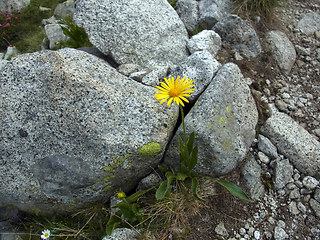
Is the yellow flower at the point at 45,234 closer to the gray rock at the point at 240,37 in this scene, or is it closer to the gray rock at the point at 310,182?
the gray rock at the point at 310,182

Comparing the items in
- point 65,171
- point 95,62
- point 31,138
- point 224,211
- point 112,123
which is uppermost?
point 95,62

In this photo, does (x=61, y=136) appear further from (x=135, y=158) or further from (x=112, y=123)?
(x=135, y=158)

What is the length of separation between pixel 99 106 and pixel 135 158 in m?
0.66

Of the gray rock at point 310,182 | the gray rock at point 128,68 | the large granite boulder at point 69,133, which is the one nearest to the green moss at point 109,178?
the large granite boulder at point 69,133

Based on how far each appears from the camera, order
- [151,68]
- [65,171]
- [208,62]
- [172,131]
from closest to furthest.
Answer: [65,171] → [172,131] → [208,62] → [151,68]

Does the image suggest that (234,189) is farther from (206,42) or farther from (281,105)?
(206,42)

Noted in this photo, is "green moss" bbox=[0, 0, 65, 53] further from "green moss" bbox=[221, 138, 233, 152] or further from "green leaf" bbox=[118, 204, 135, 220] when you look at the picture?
"green moss" bbox=[221, 138, 233, 152]

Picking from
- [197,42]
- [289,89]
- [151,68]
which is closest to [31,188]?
[151,68]

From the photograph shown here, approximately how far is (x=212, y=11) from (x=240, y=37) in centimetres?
69

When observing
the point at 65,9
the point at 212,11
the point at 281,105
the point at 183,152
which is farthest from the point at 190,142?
the point at 65,9

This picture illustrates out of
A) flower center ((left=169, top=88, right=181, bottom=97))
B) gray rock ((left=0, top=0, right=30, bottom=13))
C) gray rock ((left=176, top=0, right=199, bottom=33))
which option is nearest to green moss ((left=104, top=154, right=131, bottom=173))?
flower center ((left=169, top=88, right=181, bottom=97))

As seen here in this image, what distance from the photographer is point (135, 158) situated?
3.06 metres

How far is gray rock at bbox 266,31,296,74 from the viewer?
4.14 m

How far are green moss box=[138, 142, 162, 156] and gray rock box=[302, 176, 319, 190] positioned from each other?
5.35 ft
